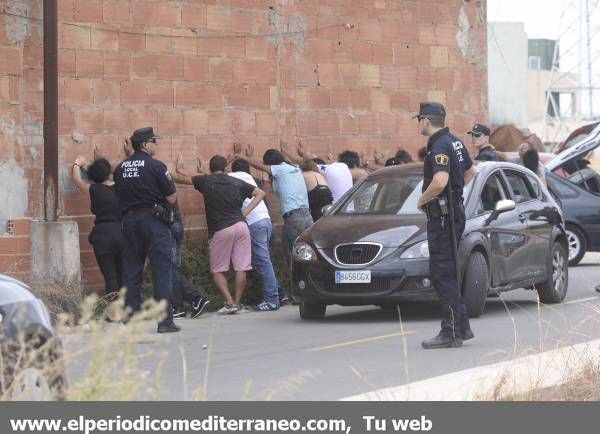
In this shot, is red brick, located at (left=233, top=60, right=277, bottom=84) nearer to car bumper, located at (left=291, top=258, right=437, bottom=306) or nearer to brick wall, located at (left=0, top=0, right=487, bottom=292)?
brick wall, located at (left=0, top=0, right=487, bottom=292)

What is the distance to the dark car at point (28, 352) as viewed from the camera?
20.4 ft

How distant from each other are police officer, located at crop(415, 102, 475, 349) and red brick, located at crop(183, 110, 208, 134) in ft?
20.1

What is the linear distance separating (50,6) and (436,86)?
8.13 m

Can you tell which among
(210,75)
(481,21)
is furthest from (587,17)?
(210,75)

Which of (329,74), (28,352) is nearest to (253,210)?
(329,74)

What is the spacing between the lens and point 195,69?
17.7 m

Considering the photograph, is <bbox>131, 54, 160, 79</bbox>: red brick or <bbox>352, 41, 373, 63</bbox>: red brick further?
<bbox>352, 41, 373, 63</bbox>: red brick

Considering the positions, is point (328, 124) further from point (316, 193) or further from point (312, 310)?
point (312, 310)

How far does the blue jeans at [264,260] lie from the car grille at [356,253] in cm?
A: 245

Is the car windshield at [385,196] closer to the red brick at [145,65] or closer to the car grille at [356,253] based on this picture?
the car grille at [356,253]

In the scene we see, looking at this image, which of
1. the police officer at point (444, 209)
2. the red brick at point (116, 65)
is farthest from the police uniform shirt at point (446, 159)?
the red brick at point (116, 65)

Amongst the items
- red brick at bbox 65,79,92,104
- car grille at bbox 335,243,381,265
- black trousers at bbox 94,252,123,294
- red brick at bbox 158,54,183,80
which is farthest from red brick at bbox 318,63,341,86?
car grille at bbox 335,243,381,265

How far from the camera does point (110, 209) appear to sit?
50.9ft

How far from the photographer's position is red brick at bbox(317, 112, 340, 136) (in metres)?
19.8
